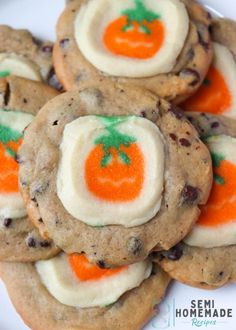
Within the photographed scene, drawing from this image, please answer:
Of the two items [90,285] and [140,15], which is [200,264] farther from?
[140,15]

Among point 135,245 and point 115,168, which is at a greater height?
point 115,168

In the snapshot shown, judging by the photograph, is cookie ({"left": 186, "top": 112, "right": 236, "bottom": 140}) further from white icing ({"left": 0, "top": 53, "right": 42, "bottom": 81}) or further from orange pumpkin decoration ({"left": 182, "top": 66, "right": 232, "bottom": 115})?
white icing ({"left": 0, "top": 53, "right": 42, "bottom": 81})

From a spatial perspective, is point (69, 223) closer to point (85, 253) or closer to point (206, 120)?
point (85, 253)

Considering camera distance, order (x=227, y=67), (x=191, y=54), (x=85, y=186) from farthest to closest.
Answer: (x=227, y=67) → (x=191, y=54) → (x=85, y=186)

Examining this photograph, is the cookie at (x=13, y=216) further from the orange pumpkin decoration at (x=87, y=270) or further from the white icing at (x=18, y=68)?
the white icing at (x=18, y=68)

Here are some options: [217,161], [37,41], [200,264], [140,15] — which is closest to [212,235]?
[200,264]

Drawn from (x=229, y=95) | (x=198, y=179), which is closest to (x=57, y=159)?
(x=198, y=179)

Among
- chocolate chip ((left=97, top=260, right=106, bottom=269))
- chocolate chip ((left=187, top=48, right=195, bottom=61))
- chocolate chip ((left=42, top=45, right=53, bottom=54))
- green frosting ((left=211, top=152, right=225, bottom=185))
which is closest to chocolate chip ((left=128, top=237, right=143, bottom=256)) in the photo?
chocolate chip ((left=97, top=260, right=106, bottom=269))
